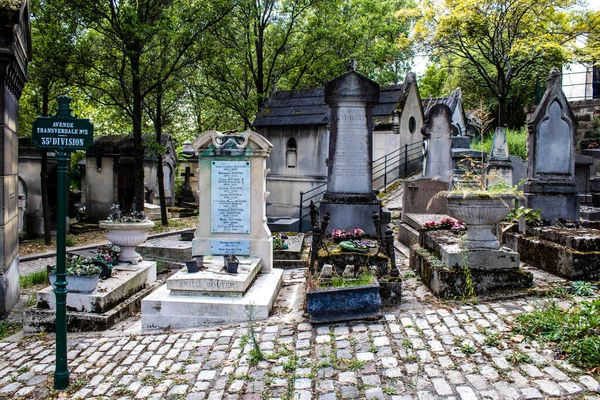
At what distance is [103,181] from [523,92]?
72.4ft

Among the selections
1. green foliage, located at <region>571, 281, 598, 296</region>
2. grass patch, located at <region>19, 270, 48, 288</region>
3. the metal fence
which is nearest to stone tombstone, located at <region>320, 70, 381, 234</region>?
green foliage, located at <region>571, 281, 598, 296</region>

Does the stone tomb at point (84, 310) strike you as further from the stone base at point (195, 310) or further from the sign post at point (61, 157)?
the sign post at point (61, 157)

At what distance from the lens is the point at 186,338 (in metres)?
5.27

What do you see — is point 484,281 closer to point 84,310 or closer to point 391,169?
point 84,310

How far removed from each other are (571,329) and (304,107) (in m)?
16.2

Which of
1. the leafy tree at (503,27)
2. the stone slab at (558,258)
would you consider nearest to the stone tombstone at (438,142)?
the stone slab at (558,258)

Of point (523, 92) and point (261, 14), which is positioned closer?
point (261, 14)

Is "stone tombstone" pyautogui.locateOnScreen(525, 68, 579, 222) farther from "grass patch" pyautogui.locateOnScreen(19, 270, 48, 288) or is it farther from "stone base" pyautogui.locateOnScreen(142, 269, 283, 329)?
"grass patch" pyautogui.locateOnScreen(19, 270, 48, 288)

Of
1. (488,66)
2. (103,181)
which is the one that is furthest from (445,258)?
(488,66)

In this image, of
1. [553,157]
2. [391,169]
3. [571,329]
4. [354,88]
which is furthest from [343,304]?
[391,169]

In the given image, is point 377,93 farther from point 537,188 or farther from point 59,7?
point 59,7

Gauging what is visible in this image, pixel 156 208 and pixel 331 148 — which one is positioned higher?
pixel 331 148

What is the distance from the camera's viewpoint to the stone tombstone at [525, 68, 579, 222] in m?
7.86

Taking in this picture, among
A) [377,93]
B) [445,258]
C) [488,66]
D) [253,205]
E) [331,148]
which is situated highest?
[488,66]
